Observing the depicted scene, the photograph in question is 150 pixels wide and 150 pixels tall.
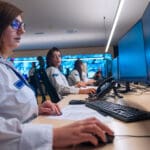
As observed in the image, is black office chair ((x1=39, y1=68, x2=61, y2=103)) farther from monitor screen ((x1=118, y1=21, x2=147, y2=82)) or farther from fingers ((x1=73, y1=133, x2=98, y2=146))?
fingers ((x1=73, y1=133, x2=98, y2=146))

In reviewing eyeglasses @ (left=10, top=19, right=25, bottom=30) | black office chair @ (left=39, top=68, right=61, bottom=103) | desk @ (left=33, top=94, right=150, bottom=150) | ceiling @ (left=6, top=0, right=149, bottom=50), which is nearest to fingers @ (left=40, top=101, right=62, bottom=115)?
desk @ (left=33, top=94, right=150, bottom=150)

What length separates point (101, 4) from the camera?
566 centimetres

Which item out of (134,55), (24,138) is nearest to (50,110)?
(24,138)

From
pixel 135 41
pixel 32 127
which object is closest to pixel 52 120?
pixel 32 127

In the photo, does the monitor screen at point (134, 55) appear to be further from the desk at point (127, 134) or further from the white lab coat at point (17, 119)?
the white lab coat at point (17, 119)

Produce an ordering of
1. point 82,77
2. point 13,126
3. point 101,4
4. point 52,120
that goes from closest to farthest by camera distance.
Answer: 1. point 13,126
2. point 52,120
3. point 101,4
4. point 82,77

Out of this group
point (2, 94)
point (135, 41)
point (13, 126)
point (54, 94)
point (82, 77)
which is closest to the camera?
point (13, 126)

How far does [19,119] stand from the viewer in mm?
1029

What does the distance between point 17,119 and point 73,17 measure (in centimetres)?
591

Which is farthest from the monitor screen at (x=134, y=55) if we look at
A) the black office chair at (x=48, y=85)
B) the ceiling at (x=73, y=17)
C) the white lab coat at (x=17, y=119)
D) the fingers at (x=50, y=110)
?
the ceiling at (x=73, y=17)

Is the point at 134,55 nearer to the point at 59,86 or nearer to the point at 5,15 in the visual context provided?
the point at 5,15

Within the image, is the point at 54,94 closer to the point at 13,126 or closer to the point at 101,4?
the point at 13,126

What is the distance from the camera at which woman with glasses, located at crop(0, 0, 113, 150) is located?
680 millimetres

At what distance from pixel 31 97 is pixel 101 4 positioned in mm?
4906
